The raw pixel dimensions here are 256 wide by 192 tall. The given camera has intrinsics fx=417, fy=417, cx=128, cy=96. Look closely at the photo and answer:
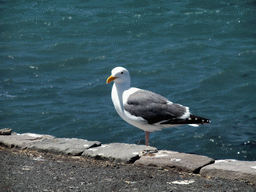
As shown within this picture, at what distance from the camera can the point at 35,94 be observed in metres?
13.0

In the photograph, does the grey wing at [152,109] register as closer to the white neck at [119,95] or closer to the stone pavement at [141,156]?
the white neck at [119,95]

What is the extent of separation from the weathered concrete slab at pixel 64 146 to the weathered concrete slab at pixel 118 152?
0.15 m

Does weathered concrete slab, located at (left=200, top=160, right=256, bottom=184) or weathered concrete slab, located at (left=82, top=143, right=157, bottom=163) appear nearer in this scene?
weathered concrete slab, located at (left=200, top=160, right=256, bottom=184)

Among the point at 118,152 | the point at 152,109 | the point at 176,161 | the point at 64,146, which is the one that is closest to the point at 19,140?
the point at 64,146

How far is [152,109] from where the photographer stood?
6375 millimetres

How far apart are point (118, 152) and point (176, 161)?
845 mm

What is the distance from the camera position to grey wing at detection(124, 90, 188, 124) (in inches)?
250

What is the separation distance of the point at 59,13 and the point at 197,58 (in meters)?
9.01

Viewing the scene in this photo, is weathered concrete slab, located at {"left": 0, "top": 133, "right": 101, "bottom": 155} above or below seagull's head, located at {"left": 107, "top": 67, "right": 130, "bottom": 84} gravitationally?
below

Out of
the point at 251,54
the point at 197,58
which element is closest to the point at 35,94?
the point at 197,58

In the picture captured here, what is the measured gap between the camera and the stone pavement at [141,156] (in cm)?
500

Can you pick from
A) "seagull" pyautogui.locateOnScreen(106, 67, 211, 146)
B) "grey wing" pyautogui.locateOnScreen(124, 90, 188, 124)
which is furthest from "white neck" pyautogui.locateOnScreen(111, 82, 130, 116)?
"grey wing" pyautogui.locateOnScreen(124, 90, 188, 124)

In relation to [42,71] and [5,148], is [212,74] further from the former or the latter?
[5,148]

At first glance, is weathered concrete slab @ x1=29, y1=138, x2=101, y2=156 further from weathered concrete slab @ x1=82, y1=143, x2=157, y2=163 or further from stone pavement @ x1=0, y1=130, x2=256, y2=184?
weathered concrete slab @ x1=82, y1=143, x2=157, y2=163
